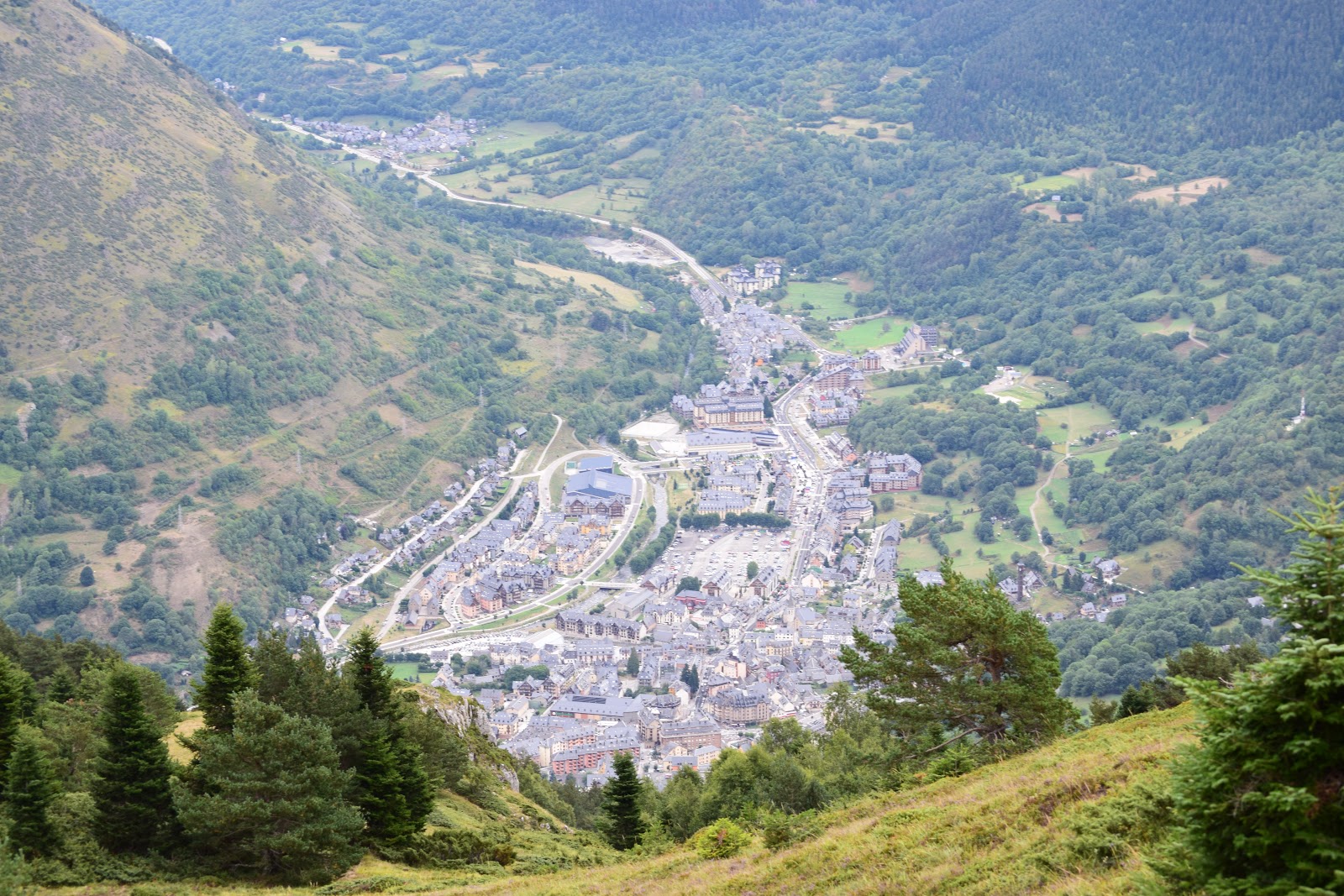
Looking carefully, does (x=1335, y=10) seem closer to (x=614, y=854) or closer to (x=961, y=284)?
(x=961, y=284)

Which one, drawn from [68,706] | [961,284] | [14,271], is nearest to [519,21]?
[961,284]

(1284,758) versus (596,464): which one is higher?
(596,464)

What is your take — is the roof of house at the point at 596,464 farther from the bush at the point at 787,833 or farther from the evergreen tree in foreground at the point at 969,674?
the bush at the point at 787,833

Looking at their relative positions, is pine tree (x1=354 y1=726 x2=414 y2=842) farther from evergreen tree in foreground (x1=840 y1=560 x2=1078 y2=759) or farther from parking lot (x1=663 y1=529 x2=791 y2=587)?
parking lot (x1=663 y1=529 x2=791 y2=587)

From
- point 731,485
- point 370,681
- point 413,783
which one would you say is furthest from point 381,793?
point 731,485

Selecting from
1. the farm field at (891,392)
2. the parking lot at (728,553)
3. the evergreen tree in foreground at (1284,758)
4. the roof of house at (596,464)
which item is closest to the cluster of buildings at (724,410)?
the farm field at (891,392)

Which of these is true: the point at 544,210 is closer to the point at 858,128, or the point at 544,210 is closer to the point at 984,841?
the point at 858,128

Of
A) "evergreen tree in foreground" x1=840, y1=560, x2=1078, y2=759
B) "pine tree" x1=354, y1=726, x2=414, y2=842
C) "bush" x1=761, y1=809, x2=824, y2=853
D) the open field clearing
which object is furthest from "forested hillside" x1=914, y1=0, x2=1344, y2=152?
"bush" x1=761, y1=809, x2=824, y2=853
